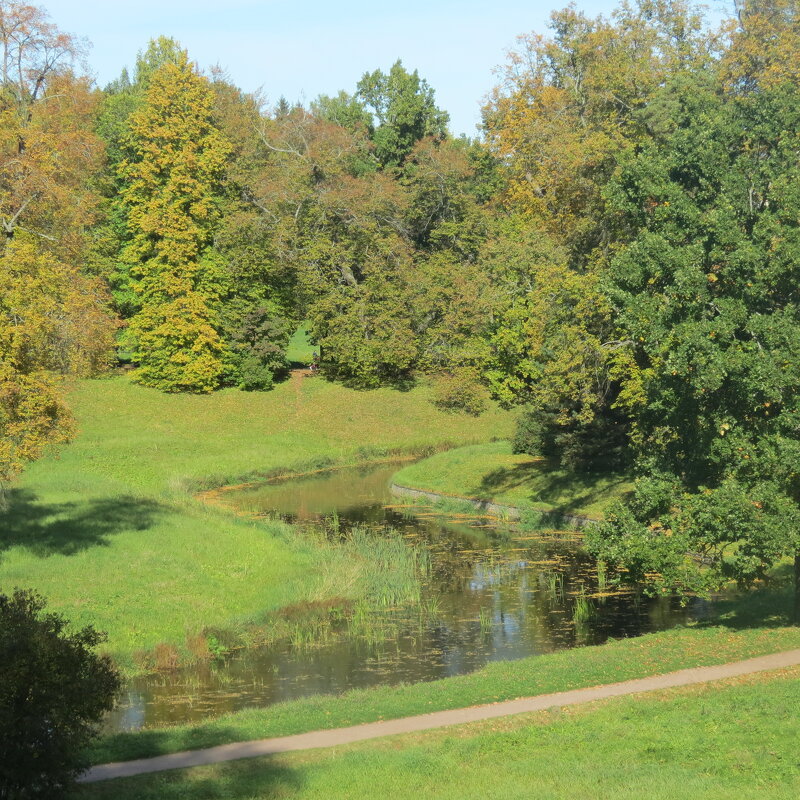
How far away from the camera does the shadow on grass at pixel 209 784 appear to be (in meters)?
13.1

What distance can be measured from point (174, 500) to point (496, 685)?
25.0 metres

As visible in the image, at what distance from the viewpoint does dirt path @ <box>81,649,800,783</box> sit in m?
14.8

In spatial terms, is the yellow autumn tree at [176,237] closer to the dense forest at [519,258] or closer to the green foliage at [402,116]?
the dense forest at [519,258]

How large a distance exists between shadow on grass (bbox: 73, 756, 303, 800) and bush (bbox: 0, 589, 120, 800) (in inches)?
29.0

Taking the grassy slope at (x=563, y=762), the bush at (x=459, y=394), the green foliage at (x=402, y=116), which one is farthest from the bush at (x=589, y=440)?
the green foliage at (x=402, y=116)

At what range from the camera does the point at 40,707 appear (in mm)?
12242

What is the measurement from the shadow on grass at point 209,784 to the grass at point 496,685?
1374mm

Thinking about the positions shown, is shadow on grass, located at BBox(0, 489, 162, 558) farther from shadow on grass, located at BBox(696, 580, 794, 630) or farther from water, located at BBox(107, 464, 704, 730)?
shadow on grass, located at BBox(696, 580, 794, 630)

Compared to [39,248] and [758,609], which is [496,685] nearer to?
[758,609]

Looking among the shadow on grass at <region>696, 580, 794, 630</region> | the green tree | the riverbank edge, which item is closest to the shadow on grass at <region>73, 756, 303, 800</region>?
the green tree

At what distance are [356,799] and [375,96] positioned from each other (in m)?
88.1

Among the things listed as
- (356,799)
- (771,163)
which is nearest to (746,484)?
(771,163)

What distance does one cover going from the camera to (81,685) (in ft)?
41.6

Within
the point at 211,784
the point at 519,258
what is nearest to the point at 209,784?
the point at 211,784
